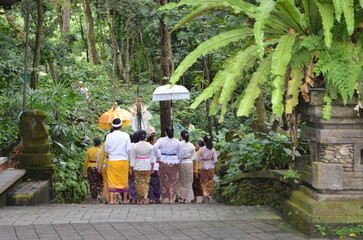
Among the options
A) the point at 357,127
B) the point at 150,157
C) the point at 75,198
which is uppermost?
the point at 357,127

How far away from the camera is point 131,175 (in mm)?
11422

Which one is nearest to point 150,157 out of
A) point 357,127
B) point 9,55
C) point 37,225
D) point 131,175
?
point 131,175

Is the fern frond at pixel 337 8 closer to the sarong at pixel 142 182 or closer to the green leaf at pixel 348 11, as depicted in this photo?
the green leaf at pixel 348 11

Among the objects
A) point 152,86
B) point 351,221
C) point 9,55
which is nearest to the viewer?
point 351,221

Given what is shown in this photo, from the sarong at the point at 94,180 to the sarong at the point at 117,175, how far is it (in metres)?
0.91

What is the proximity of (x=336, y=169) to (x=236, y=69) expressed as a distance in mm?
1759

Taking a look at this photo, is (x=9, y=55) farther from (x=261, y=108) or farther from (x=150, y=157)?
(x=261, y=108)

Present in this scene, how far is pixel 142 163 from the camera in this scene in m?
10.9

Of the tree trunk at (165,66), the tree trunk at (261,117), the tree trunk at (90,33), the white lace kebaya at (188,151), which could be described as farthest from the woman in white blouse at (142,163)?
the tree trunk at (90,33)

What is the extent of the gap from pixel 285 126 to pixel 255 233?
617 centimetres

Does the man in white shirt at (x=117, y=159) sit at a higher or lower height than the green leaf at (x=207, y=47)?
lower

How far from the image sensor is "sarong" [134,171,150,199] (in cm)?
1107

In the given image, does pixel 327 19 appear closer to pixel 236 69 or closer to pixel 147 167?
pixel 236 69

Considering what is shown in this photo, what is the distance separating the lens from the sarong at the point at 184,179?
456 inches
